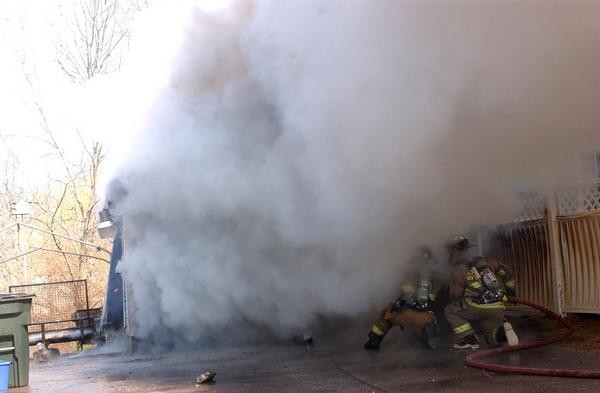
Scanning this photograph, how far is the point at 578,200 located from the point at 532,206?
0.71 metres

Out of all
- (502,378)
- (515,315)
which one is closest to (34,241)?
(515,315)

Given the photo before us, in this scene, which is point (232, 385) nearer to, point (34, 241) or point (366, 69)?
point (366, 69)

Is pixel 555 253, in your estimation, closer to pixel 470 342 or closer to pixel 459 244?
pixel 459 244

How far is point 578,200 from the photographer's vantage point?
28.7ft

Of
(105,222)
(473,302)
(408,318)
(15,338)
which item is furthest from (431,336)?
(105,222)

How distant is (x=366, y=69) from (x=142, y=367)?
16.0 ft

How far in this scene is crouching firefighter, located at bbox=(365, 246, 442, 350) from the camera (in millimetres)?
8195

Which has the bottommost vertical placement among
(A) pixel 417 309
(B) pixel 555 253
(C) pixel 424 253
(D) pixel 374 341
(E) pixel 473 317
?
(D) pixel 374 341

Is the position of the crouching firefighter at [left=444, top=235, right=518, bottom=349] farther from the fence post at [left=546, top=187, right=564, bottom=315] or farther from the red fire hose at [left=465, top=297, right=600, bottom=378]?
the fence post at [left=546, top=187, right=564, bottom=315]

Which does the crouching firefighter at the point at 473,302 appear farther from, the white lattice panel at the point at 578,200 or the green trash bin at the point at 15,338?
the green trash bin at the point at 15,338

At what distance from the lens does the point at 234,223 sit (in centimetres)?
981

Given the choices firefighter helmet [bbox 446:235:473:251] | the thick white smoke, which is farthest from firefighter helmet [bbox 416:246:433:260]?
firefighter helmet [bbox 446:235:473:251]

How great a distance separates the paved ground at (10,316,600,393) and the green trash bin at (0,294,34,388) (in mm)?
229

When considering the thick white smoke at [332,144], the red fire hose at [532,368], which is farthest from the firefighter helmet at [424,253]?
the red fire hose at [532,368]
